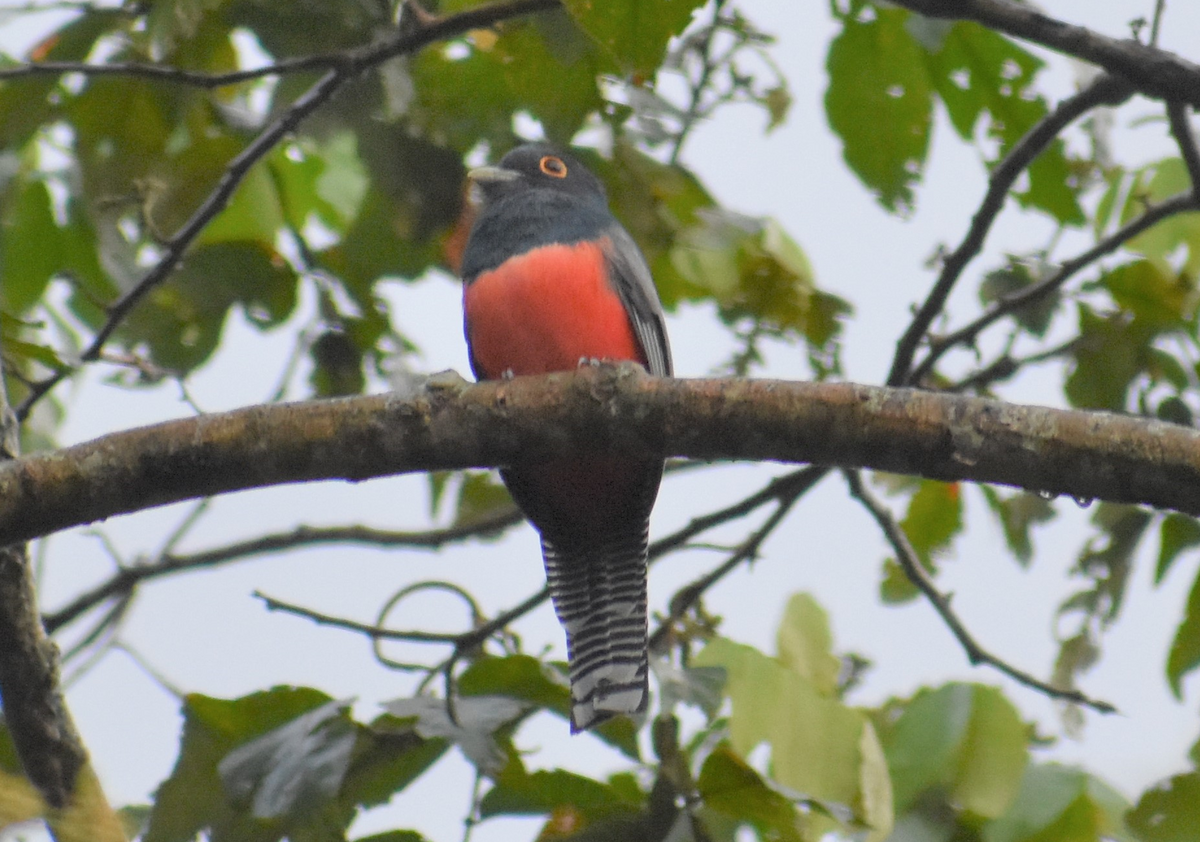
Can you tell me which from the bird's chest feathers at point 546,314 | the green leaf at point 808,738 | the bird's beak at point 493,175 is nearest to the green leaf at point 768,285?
the bird's chest feathers at point 546,314

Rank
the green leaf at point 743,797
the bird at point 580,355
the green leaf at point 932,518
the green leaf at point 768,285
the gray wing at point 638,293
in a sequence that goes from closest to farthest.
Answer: the green leaf at point 743,797 < the bird at point 580,355 < the gray wing at point 638,293 < the green leaf at point 768,285 < the green leaf at point 932,518

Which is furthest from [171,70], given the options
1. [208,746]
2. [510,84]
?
[208,746]

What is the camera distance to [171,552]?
16.7 ft

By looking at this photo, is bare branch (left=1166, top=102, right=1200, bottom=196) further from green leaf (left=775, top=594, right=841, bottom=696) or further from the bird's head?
the bird's head

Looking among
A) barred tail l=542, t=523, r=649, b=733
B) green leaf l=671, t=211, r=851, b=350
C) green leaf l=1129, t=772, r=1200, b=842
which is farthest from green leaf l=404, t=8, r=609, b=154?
green leaf l=1129, t=772, r=1200, b=842

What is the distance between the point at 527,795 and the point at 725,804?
1.80 ft

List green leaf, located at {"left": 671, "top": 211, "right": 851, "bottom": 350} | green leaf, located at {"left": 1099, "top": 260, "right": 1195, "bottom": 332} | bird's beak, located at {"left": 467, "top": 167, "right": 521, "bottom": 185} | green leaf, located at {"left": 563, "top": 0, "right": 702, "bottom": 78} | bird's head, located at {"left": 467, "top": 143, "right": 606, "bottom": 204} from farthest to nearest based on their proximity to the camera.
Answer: bird's head, located at {"left": 467, "top": 143, "right": 606, "bottom": 204}
bird's beak, located at {"left": 467, "top": 167, "right": 521, "bottom": 185}
green leaf, located at {"left": 671, "top": 211, "right": 851, "bottom": 350}
green leaf, located at {"left": 1099, "top": 260, "right": 1195, "bottom": 332}
green leaf, located at {"left": 563, "top": 0, "right": 702, "bottom": 78}

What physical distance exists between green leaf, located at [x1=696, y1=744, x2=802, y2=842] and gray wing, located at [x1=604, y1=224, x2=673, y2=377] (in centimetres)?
154

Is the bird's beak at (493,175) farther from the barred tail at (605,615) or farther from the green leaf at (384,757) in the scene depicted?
the green leaf at (384,757)

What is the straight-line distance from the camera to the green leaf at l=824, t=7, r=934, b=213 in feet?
12.6

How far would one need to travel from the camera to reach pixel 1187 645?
3590 millimetres

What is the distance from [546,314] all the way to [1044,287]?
162 centimetres

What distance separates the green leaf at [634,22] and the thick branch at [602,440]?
2.16 ft

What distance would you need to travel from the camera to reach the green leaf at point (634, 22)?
8.64ft
